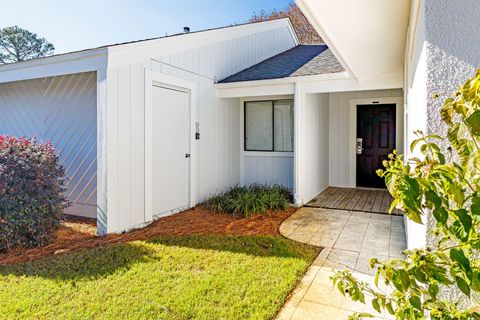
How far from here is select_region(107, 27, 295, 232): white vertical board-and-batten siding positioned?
15.3 ft

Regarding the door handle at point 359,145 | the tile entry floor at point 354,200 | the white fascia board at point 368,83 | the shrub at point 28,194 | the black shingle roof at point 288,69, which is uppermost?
the black shingle roof at point 288,69

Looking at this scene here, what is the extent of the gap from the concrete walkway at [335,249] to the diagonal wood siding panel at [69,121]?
3661mm

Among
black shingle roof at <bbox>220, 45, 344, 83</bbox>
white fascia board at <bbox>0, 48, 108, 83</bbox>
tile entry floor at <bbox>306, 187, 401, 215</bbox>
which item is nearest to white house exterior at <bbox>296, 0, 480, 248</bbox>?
black shingle roof at <bbox>220, 45, 344, 83</bbox>

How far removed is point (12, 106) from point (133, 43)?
370 centimetres

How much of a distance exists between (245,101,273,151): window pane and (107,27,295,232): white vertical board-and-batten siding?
310mm

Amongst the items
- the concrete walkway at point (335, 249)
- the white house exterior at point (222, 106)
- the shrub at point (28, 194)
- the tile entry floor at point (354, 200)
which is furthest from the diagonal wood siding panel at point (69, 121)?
the tile entry floor at point (354, 200)

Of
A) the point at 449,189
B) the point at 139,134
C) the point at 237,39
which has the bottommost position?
the point at 449,189

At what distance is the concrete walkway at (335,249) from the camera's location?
8.80 ft

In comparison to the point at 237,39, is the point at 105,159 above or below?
below

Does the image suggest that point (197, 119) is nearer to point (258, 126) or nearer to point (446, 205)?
point (258, 126)

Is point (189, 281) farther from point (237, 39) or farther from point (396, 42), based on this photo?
point (237, 39)

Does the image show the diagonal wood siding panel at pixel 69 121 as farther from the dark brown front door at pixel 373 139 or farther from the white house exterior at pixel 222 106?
the dark brown front door at pixel 373 139

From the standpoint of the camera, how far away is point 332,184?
360 inches

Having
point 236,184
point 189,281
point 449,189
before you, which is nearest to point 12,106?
point 236,184
